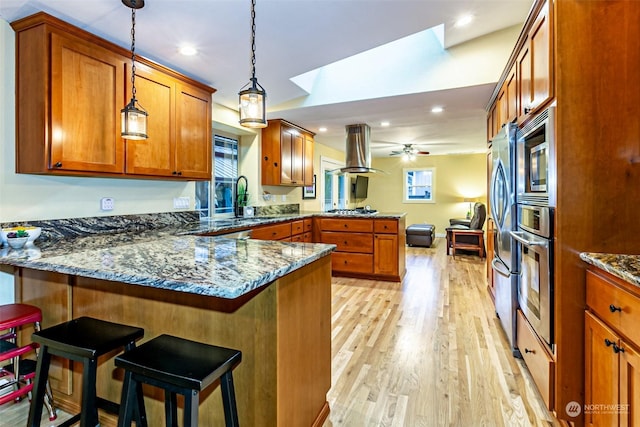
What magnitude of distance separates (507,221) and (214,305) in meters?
2.18

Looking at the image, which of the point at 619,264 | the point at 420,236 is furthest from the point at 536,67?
the point at 420,236

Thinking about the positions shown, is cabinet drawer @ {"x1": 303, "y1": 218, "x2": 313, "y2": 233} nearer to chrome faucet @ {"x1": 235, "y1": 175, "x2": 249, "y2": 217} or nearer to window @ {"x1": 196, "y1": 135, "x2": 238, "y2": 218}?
chrome faucet @ {"x1": 235, "y1": 175, "x2": 249, "y2": 217}

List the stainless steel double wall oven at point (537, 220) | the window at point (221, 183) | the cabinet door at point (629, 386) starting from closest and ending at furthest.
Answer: the cabinet door at point (629, 386), the stainless steel double wall oven at point (537, 220), the window at point (221, 183)

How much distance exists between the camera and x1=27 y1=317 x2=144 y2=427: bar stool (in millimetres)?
1209

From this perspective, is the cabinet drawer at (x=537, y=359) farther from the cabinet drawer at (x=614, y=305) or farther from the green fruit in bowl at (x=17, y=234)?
the green fruit in bowl at (x=17, y=234)

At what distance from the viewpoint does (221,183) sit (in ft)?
13.9

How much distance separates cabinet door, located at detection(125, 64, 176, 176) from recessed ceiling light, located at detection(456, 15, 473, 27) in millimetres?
2439

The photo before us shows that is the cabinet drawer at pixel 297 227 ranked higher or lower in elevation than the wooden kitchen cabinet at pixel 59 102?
lower

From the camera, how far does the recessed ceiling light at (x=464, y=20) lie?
250cm

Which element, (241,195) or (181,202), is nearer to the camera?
(181,202)

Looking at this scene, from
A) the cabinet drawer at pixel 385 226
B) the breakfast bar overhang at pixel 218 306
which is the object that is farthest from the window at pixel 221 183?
the breakfast bar overhang at pixel 218 306

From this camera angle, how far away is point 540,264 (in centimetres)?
179

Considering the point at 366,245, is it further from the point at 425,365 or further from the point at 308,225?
the point at 425,365

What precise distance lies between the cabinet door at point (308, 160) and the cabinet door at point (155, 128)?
2.90 m
